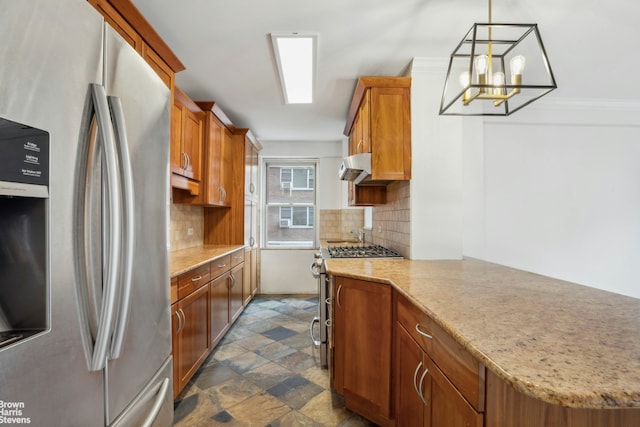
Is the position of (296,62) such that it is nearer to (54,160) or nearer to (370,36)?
(370,36)

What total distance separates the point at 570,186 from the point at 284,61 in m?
3.03

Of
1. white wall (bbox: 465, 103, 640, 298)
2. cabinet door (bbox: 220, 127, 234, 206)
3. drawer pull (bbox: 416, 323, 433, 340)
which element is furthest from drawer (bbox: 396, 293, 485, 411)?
cabinet door (bbox: 220, 127, 234, 206)

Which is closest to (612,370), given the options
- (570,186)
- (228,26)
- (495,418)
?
(495,418)

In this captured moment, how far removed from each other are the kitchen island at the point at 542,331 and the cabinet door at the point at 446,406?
0.58ft

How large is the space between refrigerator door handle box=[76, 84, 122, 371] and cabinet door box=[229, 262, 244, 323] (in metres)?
2.32

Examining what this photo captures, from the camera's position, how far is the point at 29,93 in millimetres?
595

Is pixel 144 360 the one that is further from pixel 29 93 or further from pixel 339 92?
pixel 339 92

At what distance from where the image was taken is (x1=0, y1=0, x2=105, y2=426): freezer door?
0.56 m

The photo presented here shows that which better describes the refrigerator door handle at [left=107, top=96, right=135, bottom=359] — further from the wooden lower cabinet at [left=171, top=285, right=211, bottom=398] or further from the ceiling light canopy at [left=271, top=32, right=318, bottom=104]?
the ceiling light canopy at [left=271, top=32, right=318, bottom=104]

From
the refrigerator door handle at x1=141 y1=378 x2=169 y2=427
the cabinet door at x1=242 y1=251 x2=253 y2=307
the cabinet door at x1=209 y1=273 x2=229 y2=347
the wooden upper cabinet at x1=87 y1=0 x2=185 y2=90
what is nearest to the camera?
the refrigerator door handle at x1=141 y1=378 x2=169 y2=427

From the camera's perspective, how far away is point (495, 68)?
2.31m

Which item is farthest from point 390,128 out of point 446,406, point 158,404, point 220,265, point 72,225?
point 158,404

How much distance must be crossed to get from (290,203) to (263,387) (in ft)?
10.0

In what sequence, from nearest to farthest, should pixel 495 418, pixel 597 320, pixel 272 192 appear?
1. pixel 495 418
2. pixel 597 320
3. pixel 272 192
